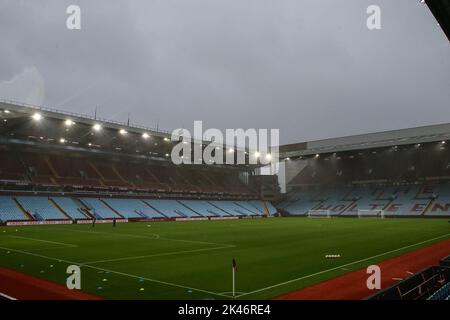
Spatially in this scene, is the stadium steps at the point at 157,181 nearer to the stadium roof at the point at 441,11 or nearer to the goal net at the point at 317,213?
the goal net at the point at 317,213

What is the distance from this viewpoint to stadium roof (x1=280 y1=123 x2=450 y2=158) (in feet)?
218

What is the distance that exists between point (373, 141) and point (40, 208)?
5996cm

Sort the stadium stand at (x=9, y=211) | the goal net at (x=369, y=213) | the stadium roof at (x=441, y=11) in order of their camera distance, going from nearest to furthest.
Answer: the stadium roof at (x=441, y=11) < the stadium stand at (x=9, y=211) < the goal net at (x=369, y=213)

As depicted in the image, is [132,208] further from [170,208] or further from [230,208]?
[230,208]

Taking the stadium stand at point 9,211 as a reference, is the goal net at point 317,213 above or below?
above

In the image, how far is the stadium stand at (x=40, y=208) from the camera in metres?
48.9

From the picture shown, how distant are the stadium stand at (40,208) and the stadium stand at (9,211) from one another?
1.05 metres

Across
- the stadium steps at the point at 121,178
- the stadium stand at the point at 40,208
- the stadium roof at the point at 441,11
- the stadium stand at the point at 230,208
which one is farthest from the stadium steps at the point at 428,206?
the stadium roof at the point at 441,11

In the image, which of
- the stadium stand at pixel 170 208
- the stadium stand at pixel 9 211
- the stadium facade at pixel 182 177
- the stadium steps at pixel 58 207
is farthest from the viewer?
the stadium stand at pixel 170 208

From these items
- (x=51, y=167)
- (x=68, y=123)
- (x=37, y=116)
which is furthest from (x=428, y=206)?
(x=51, y=167)

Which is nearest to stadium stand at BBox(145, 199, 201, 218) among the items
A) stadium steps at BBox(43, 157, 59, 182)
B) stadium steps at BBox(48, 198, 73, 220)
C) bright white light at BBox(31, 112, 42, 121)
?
stadium steps at BBox(43, 157, 59, 182)
